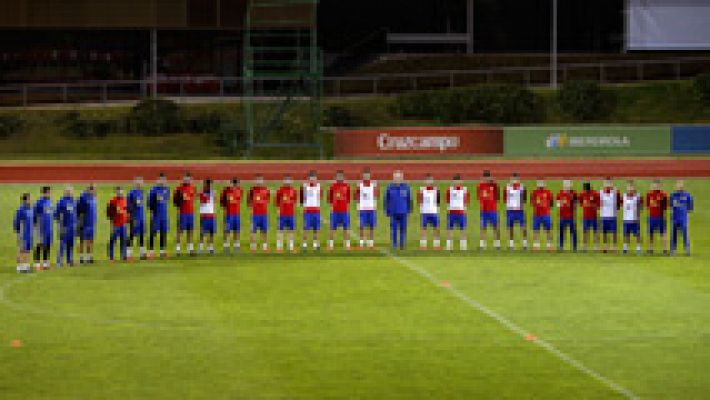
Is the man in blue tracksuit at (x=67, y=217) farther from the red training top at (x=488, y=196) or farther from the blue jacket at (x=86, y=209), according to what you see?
the red training top at (x=488, y=196)

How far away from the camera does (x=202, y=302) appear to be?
71.5 ft

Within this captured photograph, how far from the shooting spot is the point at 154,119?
52.8 m

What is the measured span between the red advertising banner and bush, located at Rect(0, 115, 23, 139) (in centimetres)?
1353

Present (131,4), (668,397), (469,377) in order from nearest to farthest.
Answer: (668,397)
(469,377)
(131,4)

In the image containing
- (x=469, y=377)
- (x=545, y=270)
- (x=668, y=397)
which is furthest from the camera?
(x=545, y=270)

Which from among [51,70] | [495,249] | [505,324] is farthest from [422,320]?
[51,70]

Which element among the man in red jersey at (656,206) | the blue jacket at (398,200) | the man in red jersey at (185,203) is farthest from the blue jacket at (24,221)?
the man in red jersey at (656,206)

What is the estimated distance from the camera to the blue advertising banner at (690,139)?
1874 inches

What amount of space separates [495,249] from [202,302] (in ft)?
30.3

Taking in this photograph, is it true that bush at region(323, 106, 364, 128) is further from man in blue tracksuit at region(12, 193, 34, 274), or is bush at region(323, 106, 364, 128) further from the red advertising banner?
man in blue tracksuit at region(12, 193, 34, 274)

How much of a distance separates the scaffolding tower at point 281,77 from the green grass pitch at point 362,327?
1653 cm

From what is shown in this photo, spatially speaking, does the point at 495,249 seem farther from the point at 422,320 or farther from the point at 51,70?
the point at 51,70

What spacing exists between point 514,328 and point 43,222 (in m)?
9.97

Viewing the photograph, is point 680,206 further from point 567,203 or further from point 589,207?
point 567,203
